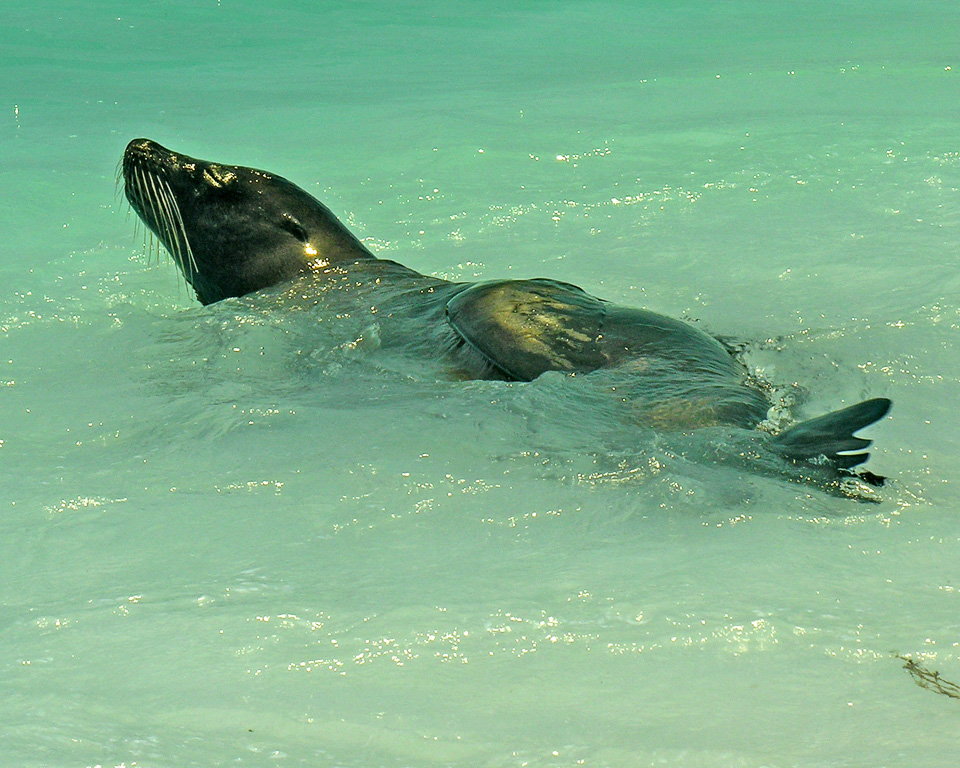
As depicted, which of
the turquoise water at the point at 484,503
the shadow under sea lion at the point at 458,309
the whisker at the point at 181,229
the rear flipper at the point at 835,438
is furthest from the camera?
the whisker at the point at 181,229

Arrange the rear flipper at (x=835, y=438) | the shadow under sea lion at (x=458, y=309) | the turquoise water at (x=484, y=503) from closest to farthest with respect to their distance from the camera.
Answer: the turquoise water at (x=484, y=503) → the rear flipper at (x=835, y=438) → the shadow under sea lion at (x=458, y=309)

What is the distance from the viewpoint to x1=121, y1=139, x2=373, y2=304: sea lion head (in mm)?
4699

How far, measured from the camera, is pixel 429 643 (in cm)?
213

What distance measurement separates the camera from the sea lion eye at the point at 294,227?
473 cm

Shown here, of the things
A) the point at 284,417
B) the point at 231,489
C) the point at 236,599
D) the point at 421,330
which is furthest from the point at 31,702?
the point at 421,330

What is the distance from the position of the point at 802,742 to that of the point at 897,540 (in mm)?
787

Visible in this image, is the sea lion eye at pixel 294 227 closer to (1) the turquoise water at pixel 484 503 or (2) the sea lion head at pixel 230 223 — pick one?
(2) the sea lion head at pixel 230 223

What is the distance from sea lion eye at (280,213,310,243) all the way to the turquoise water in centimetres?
43

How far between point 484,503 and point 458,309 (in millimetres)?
1231

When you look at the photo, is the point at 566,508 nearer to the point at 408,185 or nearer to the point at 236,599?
the point at 236,599

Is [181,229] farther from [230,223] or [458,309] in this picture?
[458,309]

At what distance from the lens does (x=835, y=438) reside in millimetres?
2723

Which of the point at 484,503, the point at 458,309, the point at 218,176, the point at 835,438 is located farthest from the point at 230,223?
the point at 835,438

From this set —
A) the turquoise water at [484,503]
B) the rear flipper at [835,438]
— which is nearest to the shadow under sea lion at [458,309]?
the rear flipper at [835,438]
